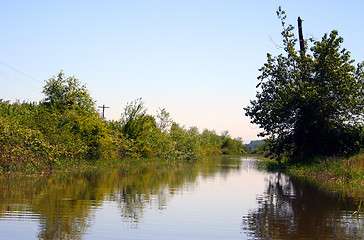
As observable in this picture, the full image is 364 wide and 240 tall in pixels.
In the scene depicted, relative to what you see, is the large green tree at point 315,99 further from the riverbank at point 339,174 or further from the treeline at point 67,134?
the treeline at point 67,134

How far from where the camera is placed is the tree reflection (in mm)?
9219

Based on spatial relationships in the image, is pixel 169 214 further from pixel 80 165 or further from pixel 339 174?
pixel 80 165

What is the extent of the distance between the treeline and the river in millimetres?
4060

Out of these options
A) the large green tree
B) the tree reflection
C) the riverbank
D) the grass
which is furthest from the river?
the large green tree

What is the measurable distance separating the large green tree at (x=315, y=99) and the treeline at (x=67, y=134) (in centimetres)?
1548

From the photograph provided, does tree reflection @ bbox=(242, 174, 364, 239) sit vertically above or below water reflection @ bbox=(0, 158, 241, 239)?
below

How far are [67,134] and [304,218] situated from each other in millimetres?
22115

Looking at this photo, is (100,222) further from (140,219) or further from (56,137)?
(56,137)

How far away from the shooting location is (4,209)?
37.8 feet

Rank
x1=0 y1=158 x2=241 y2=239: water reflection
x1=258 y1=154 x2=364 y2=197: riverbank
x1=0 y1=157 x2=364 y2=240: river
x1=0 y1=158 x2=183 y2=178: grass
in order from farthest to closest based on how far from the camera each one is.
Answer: x1=0 y1=158 x2=183 y2=178: grass, x1=258 y1=154 x2=364 y2=197: riverbank, x1=0 y1=158 x2=241 y2=239: water reflection, x1=0 y1=157 x2=364 y2=240: river

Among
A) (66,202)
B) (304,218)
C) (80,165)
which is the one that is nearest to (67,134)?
(80,165)

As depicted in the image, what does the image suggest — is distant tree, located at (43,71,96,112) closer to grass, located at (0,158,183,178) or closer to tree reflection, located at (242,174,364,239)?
grass, located at (0,158,183,178)

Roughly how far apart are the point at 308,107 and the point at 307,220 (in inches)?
829

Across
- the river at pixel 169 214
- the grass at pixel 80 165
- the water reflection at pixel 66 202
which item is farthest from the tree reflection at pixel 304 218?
the grass at pixel 80 165
